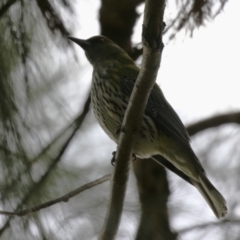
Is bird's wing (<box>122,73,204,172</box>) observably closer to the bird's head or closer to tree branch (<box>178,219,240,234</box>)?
tree branch (<box>178,219,240,234</box>)

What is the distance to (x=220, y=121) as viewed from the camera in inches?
143

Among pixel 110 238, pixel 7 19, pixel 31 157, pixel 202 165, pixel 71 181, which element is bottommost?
pixel 202 165

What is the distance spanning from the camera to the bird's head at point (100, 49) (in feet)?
12.5

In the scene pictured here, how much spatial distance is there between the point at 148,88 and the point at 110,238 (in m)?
0.69

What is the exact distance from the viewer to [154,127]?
10.8ft

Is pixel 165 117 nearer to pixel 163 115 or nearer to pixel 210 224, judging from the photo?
pixel 163 115

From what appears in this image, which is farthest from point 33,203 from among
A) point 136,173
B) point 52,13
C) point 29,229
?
point 136,173

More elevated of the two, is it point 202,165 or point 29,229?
point 29,229

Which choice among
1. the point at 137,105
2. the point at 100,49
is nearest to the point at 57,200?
the point at 137,105

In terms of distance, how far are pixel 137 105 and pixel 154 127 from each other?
0.98 metres

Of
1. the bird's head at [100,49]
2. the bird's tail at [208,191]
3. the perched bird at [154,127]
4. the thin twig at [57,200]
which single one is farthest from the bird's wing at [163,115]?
the thin twig at [57,200]

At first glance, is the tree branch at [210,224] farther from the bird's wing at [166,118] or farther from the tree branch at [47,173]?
the tree branch at [47,173]

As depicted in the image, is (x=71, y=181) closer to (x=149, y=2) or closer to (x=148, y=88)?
(x=148, y=88)

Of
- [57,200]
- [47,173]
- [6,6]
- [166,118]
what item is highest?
[6,6]
